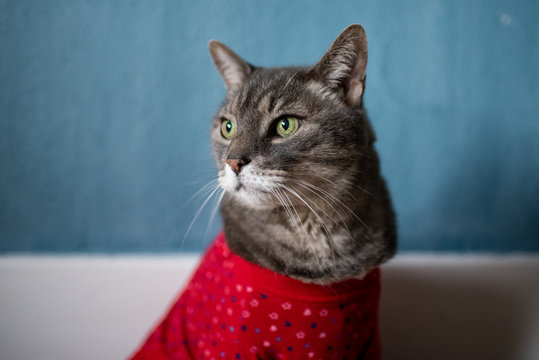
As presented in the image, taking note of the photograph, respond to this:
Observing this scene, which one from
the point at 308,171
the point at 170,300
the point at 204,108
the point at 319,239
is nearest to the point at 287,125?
the point at 308,171

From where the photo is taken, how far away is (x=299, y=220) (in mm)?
849

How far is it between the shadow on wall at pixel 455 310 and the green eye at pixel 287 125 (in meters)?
0.74

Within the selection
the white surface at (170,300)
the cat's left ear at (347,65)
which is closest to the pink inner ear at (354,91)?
the cat's left ear at (347,65)

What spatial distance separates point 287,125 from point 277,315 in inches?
15.3

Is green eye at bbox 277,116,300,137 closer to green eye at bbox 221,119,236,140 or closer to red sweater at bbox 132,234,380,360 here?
green eye at bbox 221,119,236,140

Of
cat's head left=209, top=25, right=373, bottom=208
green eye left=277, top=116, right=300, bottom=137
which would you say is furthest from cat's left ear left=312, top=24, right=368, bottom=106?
green eye left=277, top=116, right=300, bottom=137

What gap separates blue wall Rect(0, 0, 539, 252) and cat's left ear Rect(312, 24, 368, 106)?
405mm

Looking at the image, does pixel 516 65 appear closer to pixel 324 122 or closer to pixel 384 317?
pixel 324 122

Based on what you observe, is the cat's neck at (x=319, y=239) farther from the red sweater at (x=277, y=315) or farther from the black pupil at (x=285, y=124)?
the black pupil at (x=285, y=124)

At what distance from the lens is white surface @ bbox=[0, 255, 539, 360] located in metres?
1.28

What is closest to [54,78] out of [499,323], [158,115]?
[158,115]

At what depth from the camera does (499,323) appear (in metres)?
1.28

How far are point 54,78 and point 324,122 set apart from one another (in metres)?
0.92

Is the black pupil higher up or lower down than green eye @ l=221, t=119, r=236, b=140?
higher up
